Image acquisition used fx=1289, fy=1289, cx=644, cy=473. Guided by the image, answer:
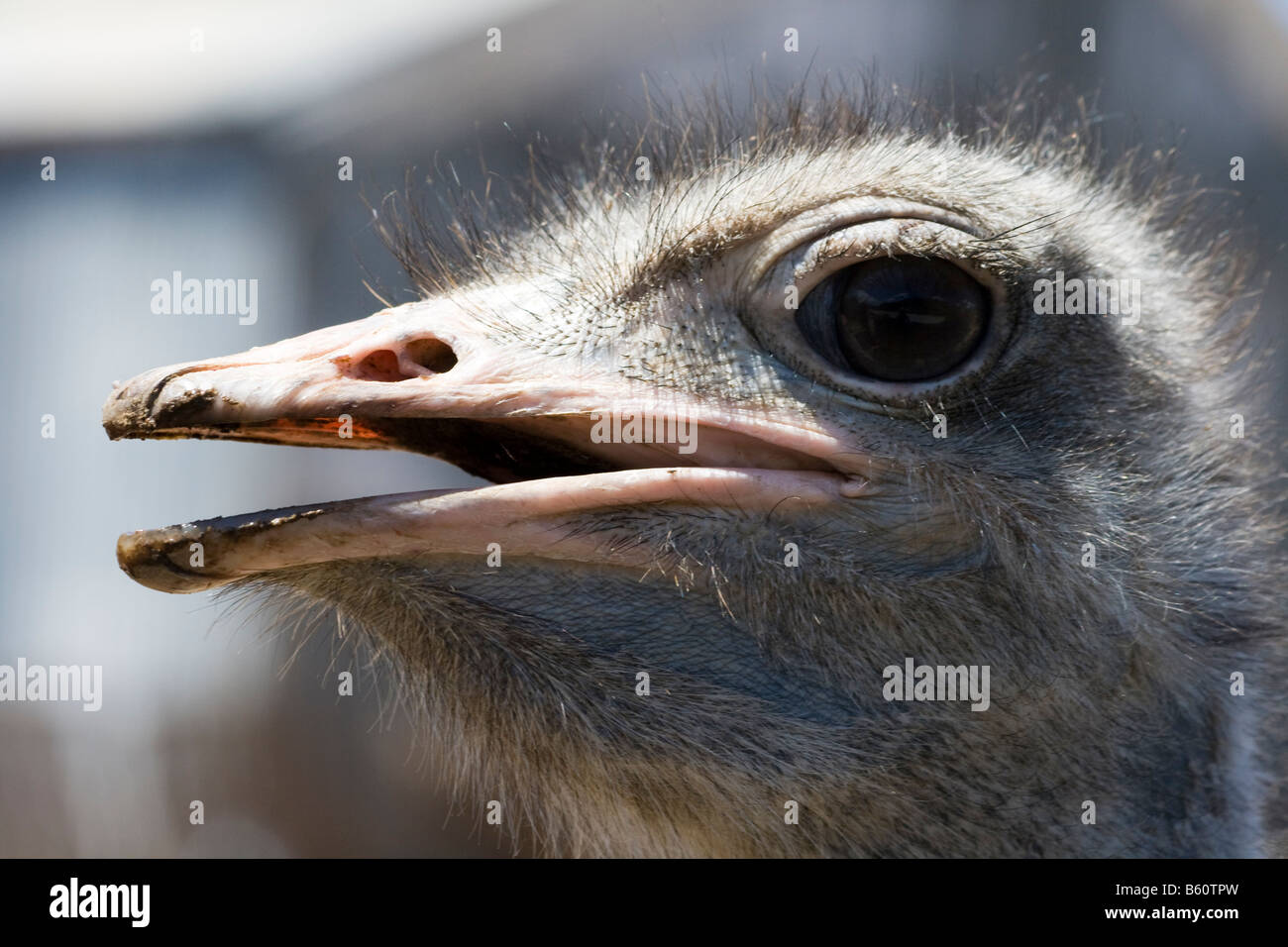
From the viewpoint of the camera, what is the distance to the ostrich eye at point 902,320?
1894mm

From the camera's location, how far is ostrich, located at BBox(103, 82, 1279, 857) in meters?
1.76

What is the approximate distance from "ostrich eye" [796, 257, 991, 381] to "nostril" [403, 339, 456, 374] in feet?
1.73

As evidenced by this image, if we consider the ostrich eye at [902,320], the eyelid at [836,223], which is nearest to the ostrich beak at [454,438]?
the ostrich eye at [902,320]

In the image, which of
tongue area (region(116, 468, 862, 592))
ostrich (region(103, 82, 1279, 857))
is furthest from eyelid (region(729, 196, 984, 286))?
tongue area (region(116, 468, 862, 592))

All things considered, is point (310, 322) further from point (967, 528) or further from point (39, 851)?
point (967, 528)

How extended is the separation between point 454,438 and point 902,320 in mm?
689

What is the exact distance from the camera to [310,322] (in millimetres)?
5324

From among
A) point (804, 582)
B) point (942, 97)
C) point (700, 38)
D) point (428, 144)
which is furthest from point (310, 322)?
point (804, 582)

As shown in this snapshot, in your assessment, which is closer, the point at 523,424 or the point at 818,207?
the point at 523,424

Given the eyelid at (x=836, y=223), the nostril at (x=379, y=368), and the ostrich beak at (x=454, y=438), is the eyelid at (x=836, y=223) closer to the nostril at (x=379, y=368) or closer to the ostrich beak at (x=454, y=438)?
the ostrich beak at (x=454, y=438)

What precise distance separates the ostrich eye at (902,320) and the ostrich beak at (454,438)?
14cm

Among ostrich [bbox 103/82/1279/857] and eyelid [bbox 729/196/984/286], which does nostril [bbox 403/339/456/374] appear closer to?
ostrich [bbox 103/82/1279/857]

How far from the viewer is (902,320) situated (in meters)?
1.89

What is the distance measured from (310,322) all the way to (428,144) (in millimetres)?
999
